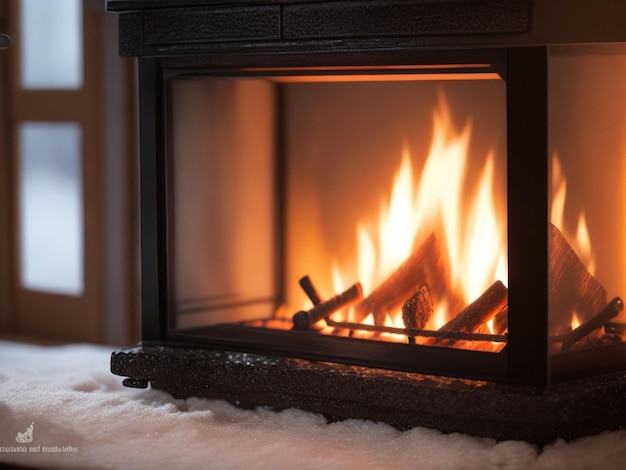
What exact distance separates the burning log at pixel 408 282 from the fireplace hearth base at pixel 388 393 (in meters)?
0.15

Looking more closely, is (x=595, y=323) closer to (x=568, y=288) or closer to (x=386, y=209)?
(x=568, y=288)

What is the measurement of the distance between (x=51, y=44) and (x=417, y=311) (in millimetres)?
1532

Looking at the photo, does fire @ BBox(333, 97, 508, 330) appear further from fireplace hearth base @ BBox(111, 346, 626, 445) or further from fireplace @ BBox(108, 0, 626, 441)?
fireplace hearth base @ BBox(111, 346, 626, 445)

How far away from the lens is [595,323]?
1.83m

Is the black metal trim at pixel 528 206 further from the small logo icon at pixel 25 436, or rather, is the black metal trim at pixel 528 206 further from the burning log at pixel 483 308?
the small logo icon at pixel 25 436

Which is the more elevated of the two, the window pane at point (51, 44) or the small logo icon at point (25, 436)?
the window pane at point (51, 44)

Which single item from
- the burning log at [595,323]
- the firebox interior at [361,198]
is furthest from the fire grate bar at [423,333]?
the burning log at [595,323]

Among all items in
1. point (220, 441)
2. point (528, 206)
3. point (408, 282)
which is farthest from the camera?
point (408, 282)

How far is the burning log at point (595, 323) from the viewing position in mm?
1789

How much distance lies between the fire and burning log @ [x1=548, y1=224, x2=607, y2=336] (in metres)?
0.10

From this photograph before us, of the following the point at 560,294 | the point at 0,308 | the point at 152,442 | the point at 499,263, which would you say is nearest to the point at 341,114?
the point at 499,263

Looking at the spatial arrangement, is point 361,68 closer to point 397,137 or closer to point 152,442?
point 397,137

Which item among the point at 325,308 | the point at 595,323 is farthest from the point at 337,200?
the point at 595,323

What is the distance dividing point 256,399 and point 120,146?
3.50 feet
